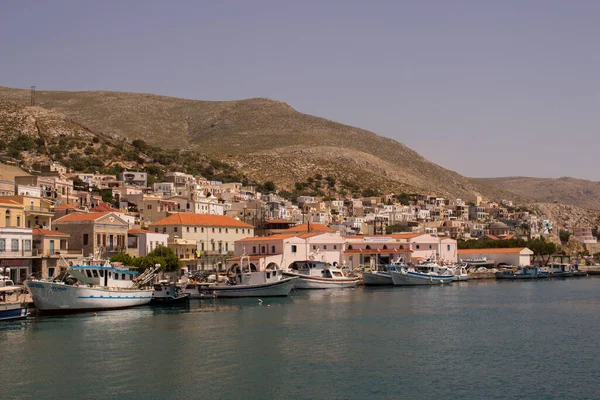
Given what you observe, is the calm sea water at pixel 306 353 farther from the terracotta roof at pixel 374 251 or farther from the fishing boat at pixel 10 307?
the terracotta roof at pixel 374 251

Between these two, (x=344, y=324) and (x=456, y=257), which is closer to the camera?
(x=344, y=324)

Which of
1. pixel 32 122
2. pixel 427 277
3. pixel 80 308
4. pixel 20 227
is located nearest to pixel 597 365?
pixel 80 308

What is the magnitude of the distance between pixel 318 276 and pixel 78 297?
102 ft

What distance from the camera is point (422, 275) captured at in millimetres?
85750

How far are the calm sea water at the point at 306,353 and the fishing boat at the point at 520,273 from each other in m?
48.0

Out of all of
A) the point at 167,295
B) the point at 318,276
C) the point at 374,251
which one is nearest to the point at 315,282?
the point at 318,276

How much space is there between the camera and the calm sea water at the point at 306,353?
2886cm

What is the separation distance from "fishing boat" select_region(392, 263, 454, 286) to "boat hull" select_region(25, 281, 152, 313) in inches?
1426

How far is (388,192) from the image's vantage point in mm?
175750

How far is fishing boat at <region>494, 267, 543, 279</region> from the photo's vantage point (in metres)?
103

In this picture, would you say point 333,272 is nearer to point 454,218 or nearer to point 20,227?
point 20,227

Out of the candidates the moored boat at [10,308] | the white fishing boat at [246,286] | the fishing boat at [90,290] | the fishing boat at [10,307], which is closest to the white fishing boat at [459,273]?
the white fishing boat at [246,286]

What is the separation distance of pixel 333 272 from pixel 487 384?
49003mm

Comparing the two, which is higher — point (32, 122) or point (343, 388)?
point (32, 122)
